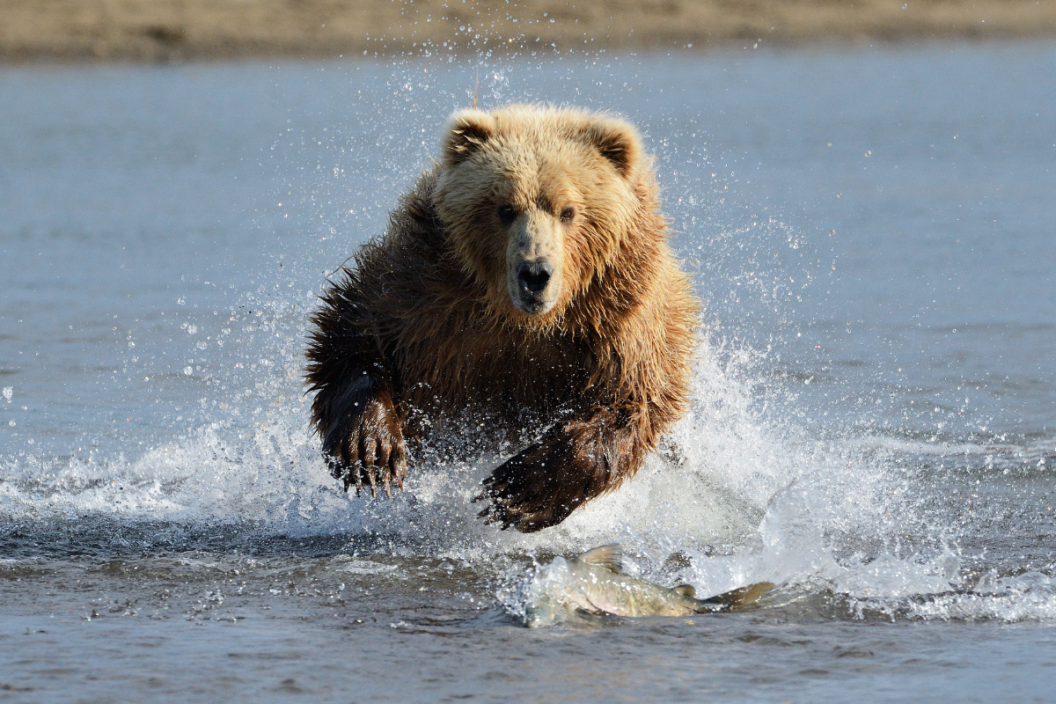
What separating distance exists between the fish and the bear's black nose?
3.32ft

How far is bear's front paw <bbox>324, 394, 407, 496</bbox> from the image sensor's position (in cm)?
590

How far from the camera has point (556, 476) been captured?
5.79 m

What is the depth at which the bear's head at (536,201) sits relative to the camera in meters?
5.34

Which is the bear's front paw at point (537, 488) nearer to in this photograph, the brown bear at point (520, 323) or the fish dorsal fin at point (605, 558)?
the brown bear at point (520, 323)

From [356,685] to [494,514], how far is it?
1.68 m

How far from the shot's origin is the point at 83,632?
4711 millimetres

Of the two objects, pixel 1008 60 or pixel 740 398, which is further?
pixel 1008 60

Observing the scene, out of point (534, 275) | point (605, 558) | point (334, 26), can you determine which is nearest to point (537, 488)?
point (605, 558)

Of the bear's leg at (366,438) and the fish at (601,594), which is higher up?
the bear's leg at (366,438)

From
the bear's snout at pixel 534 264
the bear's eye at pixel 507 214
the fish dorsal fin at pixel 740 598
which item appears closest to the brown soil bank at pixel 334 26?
the bear's eye at pixel 507 214

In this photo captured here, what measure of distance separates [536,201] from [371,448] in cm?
128

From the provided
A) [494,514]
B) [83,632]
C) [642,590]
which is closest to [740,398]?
[494,514]

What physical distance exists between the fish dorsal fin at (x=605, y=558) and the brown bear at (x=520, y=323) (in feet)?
2.82

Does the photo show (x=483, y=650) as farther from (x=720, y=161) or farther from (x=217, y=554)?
(x=720, y=161)
